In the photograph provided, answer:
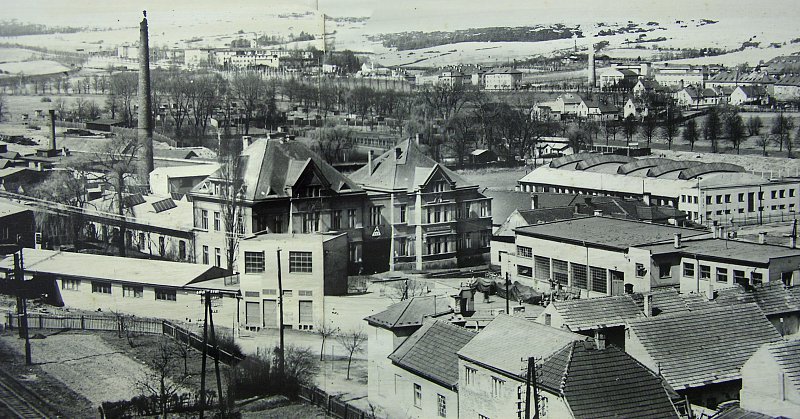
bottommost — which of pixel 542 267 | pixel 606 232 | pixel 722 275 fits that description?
pixel 542 267

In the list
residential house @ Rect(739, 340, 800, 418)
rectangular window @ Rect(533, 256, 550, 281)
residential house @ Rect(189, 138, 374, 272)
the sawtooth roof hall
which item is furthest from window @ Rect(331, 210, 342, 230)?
residential house @ Rect(739, 340, 800, 418)

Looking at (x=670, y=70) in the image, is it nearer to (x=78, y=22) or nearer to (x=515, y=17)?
(x=515, y=17)

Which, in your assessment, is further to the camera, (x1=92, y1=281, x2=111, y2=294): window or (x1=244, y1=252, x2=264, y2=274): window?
(x1=92, y1=281, x2=111, y2=294): window

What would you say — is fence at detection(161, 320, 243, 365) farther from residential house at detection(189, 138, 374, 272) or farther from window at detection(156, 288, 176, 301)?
residential house at detection(189, 138, 374, 272)

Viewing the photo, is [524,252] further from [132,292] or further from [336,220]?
[132,292]

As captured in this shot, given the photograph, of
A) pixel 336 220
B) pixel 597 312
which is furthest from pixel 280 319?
pixel 336 220

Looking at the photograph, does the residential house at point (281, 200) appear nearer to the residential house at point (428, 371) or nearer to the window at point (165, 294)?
the window at point (165, 294)
